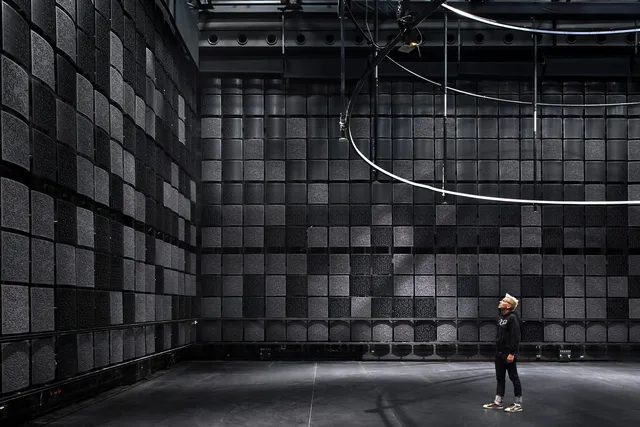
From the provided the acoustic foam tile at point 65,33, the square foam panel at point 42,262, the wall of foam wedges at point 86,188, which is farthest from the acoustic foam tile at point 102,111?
the square foam panel at point 42,262

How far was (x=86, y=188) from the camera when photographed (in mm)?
9344

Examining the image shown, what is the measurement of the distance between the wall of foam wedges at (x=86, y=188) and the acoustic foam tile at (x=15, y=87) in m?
0.02

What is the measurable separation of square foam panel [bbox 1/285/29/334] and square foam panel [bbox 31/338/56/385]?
1.42 ft

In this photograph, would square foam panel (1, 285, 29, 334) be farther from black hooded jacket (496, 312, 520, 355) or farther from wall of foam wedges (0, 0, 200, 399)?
black hooded jacket (496, 312, 520, 355)

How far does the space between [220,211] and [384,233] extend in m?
4.31

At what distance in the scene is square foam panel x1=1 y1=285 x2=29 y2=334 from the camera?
278 inches

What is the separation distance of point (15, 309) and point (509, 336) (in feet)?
20.9

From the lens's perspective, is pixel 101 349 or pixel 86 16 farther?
pixel 101 349

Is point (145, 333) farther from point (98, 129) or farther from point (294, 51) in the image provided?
point (294, 51)

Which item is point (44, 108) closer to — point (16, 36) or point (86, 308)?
point (16, 36)

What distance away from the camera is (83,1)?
30.4ft

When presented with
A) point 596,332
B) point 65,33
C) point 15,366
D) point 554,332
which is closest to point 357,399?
point 15,366

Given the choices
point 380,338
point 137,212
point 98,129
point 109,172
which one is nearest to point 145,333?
point 137,212

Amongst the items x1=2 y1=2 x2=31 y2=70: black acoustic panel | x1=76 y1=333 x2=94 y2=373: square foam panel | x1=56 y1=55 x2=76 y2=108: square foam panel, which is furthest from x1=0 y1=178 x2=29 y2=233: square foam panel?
x1=76 y1=333 x2=94 y2=373: square foam panel
